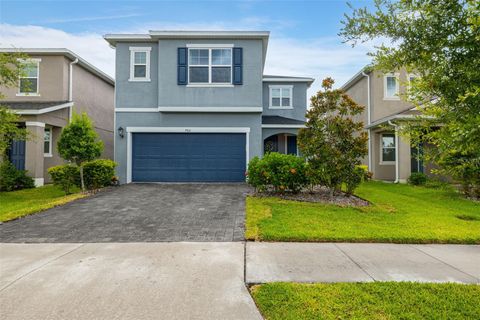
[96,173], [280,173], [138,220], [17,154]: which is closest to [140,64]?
[96,173]

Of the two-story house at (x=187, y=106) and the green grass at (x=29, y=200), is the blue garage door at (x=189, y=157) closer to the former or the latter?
the two-story house at (x=187, y=106)

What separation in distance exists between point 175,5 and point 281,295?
34.4ft

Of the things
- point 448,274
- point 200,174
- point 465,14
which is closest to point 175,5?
point 200,174

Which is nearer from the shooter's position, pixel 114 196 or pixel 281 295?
pixel 281 295

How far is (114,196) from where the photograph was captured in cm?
991

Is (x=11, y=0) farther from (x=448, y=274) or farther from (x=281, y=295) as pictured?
(x=448, y=274)

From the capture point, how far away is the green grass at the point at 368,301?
2.80 metres

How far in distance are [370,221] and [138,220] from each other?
217 inches

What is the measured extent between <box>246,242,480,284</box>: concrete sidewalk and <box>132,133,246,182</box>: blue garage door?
810cm

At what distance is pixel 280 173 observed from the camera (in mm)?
9562

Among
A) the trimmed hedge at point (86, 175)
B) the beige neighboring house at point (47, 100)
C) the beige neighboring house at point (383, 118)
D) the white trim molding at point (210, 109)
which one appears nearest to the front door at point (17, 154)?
the beige neighboring house at point (47, 100)

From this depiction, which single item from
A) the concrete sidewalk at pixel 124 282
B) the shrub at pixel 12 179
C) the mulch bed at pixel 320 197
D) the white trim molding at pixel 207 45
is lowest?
the concrete sidewalk at pixel 124 282

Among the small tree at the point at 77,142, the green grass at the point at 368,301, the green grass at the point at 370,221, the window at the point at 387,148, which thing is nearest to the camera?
the green grass at the point at 368,301

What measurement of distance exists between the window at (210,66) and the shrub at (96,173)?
205 inches
